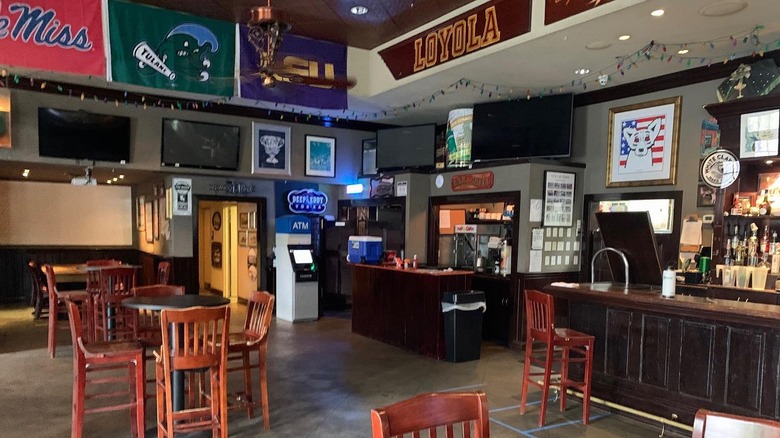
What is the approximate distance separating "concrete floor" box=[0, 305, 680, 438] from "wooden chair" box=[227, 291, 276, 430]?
0.19 meters

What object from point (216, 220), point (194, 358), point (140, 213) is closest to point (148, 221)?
point (140, 213)

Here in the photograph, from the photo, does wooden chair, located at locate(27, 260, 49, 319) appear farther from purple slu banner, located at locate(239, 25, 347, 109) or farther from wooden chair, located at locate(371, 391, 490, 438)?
wooden chair, located at locate(371, 391, 490, 438)

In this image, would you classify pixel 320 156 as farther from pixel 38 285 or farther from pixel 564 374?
pixel 564 374

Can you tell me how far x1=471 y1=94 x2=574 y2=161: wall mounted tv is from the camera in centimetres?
695

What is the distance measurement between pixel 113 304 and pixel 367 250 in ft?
11.3

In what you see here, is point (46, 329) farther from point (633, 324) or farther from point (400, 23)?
point (633, 324)

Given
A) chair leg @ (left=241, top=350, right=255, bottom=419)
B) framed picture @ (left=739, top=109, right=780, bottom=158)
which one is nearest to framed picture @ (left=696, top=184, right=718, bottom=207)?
framed picture @ (left=739, top=109, right=780, bottom=158)

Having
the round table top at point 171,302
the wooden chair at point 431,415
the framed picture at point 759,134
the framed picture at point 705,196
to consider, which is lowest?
the round table top at point 171,302

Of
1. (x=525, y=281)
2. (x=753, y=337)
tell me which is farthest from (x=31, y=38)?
(x=753, y=337)

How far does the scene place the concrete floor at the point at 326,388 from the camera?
13.4ft

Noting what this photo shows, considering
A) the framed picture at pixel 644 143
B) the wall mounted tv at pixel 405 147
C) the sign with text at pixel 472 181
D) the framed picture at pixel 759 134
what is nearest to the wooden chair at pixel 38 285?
the wall mounted tv at pixel 405 147

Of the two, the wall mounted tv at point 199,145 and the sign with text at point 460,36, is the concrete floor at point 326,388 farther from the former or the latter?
the sign with text at point 460,36

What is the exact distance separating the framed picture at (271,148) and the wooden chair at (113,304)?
9.60 ft

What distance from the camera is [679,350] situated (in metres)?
4.02
